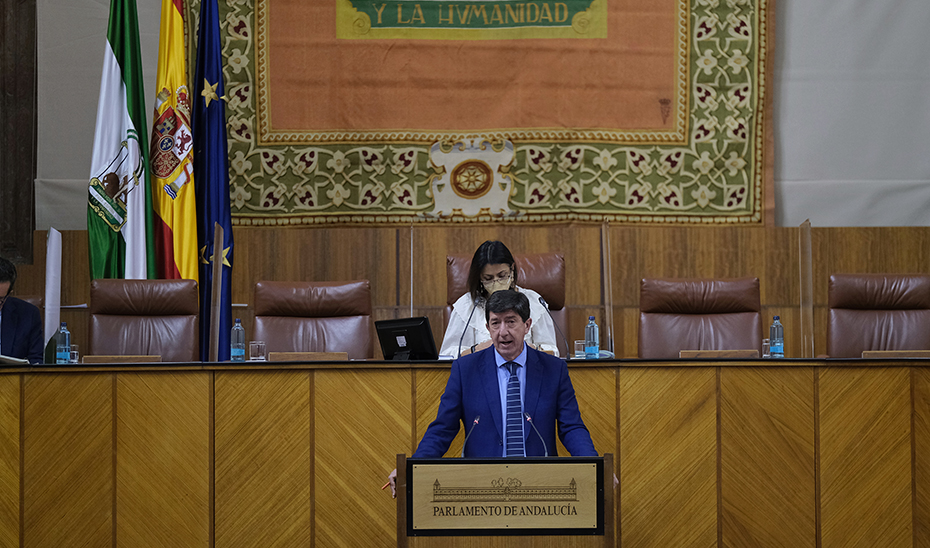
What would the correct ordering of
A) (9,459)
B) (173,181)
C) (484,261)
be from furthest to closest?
1. (173,181)
2. (484,261)
3. (9,459)

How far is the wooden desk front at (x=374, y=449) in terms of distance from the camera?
288 centimetres

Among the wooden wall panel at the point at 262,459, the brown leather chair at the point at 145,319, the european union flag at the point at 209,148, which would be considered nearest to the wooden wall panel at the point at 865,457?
the wooden wall panel at the point at 262,459

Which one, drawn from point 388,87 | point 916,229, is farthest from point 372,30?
point 916,229

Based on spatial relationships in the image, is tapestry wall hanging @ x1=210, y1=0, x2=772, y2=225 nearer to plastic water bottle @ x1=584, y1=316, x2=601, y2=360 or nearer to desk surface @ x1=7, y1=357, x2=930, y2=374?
plastic water bottle @ x1=584, y1=316, x2=601, y2=360

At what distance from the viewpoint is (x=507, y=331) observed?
2.42 meters

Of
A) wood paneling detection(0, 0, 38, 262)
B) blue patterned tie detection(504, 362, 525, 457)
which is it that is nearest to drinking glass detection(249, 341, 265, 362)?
blue patterned tie detection(504, 362, 525, 457)

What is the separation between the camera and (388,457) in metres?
2.95

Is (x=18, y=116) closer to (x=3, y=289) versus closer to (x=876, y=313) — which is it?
(x=3, y=289)

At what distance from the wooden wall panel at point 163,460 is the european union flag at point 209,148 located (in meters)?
1.62

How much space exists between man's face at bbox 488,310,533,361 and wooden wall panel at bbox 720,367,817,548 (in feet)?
3.09

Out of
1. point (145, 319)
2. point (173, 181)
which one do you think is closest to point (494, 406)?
point (145, 319)

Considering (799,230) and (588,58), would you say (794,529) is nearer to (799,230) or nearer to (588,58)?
(799,230)

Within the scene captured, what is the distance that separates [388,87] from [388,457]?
2707 mm

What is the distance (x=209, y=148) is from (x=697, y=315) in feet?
8.82
